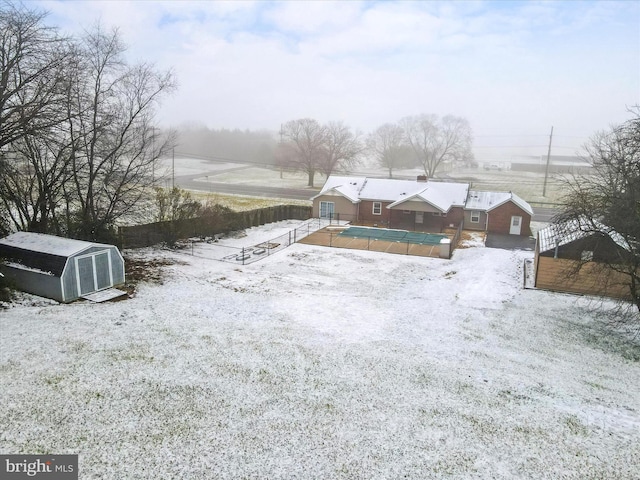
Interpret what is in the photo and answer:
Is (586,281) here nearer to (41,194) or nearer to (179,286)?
(179,286)

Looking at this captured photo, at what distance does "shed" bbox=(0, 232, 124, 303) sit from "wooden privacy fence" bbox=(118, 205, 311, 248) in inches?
287

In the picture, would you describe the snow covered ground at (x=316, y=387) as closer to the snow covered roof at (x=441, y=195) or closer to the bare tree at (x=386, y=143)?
the snow covered roof at (x=441, y=195)

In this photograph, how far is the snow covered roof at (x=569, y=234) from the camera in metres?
16.5

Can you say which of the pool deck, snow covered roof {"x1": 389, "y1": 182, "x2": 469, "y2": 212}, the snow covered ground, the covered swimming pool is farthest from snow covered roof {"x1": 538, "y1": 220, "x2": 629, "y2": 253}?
snow covered roof {"x1": 389, "y1": 182, "x2": 469, "y2": 212}

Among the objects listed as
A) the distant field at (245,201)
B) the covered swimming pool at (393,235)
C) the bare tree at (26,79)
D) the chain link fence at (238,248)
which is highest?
the bare tree at (26,79)

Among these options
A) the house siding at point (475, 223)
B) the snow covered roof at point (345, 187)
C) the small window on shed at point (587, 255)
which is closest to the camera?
the small window on shed at point (587, 255)

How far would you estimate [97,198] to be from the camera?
951 inches

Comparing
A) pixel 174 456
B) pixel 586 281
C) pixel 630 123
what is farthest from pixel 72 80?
pixel 586 281

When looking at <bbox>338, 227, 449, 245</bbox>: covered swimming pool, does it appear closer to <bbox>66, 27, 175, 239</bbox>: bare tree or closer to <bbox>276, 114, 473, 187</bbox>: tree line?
<bbox>66, 27, 175, 239</bbox>: bare tree

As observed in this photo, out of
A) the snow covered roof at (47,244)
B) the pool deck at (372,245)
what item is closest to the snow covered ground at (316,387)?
the snow covered roof at (47,244)

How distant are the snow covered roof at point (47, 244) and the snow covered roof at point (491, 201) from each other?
2983cm

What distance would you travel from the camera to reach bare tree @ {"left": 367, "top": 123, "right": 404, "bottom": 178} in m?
85.5

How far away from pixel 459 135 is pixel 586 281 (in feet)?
210

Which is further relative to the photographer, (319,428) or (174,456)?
(319,428)
